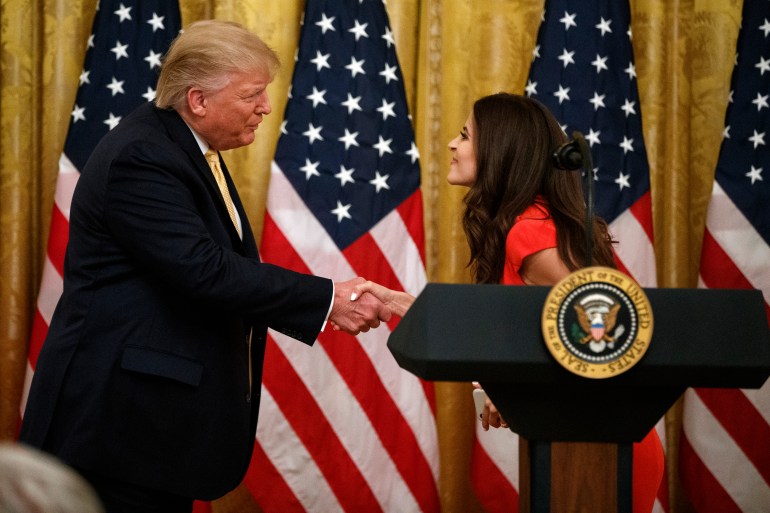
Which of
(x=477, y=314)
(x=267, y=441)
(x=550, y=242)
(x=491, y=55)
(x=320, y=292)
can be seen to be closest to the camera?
(x=477, y=314)

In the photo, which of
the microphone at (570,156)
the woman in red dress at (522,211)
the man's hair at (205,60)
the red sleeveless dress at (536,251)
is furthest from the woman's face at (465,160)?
the microphone at (570,156)

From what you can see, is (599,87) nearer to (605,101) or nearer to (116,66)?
(605,101)

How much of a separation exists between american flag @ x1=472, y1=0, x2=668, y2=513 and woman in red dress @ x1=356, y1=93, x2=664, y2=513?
1494mm

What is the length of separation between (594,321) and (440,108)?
9.09ft

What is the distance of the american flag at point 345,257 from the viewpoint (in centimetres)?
367

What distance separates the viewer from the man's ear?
2.40m

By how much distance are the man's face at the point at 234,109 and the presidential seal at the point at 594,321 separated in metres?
1.34

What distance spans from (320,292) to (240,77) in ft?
2.06

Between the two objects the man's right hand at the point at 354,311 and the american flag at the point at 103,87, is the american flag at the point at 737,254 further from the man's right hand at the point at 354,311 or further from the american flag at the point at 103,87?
the american flag at the point at 103,87

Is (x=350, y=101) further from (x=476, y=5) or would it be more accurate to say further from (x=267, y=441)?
(x=267, y=441)

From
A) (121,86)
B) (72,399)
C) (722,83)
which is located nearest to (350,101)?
(121,86)

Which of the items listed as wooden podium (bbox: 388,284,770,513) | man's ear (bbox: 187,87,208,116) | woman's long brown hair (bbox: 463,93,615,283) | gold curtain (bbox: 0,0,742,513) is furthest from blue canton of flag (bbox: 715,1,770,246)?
wooden podium (bbox: 388,284,770,513)

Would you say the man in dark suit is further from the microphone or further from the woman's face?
the microphone

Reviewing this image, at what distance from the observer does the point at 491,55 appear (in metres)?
3.98
